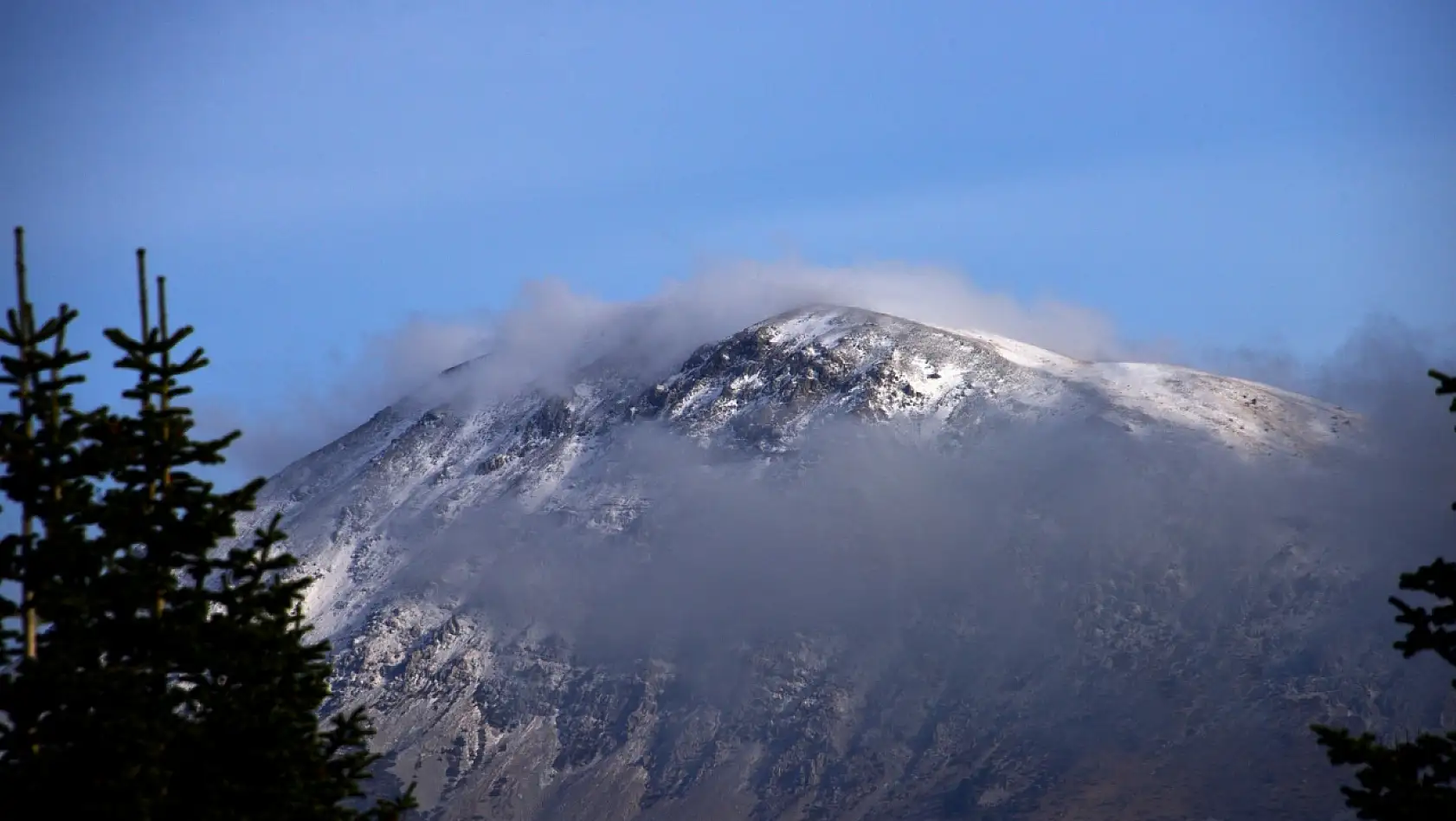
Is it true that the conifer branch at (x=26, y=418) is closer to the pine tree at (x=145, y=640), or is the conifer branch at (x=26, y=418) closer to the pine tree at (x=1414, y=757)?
the pine tree at (x=145, y=640)

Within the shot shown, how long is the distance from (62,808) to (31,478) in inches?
232

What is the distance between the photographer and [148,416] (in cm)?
Answer: 3494

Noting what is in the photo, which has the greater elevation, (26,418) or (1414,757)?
(26,418)

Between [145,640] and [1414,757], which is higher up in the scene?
[145,640]

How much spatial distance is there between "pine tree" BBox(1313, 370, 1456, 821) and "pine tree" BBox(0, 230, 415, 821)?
1926 centimetres

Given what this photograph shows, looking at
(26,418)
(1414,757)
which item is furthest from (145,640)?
(1414,757)

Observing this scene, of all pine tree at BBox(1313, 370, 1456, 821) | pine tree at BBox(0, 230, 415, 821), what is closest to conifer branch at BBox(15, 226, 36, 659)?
pine tree at BBox(0, 230, 415, 821)

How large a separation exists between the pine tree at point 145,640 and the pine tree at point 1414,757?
1926 centimetres

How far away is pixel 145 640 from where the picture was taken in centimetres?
3459

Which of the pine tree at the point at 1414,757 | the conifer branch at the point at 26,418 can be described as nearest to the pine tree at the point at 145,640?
the conifer branch at the point at 26,418

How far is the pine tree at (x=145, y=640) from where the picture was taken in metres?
31.2

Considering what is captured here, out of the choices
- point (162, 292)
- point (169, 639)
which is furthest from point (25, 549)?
point (162, 292)

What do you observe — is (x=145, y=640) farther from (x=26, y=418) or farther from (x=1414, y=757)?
(x=1414, y=757)

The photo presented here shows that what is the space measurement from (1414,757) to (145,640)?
23.7 meters
